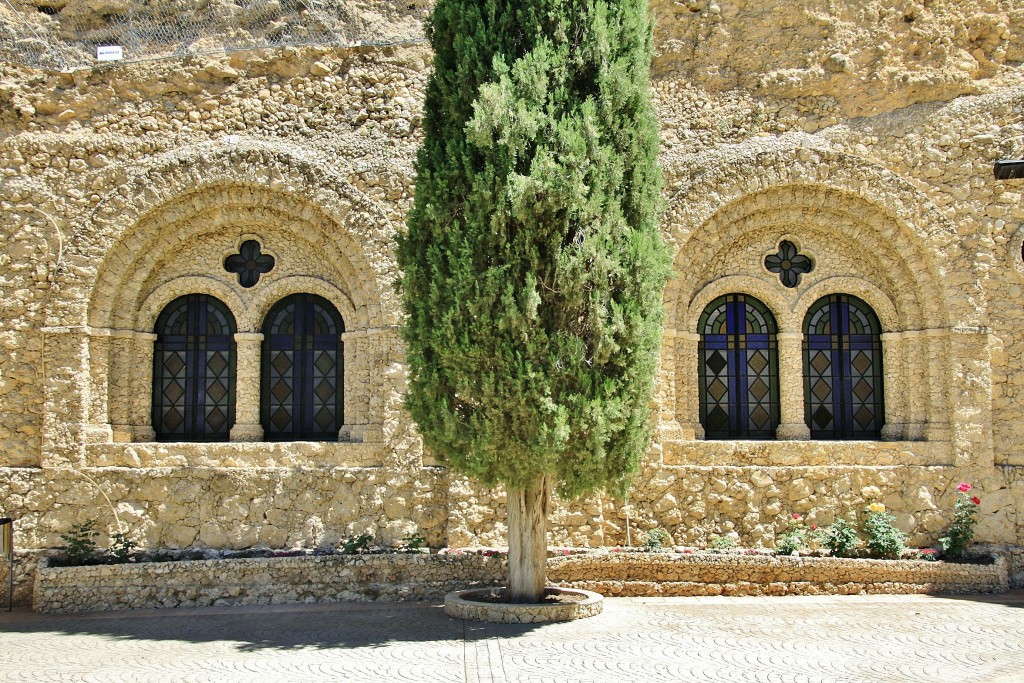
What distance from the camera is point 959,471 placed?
37.4 ft

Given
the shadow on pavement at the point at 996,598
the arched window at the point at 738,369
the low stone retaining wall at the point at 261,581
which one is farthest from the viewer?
the arched window at the point at 738,369

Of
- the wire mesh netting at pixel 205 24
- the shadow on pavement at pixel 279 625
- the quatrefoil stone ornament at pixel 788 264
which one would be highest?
the wire mesh netting at pixel 205 24

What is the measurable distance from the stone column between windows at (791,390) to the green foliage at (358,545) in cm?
524

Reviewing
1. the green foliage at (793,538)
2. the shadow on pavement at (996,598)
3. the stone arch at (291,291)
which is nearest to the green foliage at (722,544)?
the green foliage at (793,538)

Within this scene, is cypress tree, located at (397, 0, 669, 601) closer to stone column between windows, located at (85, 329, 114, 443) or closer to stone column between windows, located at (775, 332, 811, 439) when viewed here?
stone column between windows, located at (775, 332, 811, 439)

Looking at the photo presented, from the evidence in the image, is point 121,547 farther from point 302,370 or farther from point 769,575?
point 769,575

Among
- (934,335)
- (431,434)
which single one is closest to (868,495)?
(934,335)

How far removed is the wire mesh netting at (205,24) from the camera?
39.5 ft

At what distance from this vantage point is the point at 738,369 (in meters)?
12.3

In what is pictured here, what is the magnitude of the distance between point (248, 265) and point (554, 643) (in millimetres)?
6509

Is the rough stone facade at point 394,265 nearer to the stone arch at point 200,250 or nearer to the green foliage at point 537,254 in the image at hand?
the stone arch at point 200,250

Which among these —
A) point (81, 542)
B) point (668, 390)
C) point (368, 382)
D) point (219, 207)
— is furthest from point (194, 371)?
point (668, 390)

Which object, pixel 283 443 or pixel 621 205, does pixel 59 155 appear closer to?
pixel 283 443

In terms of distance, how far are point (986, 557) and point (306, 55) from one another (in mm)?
10129
